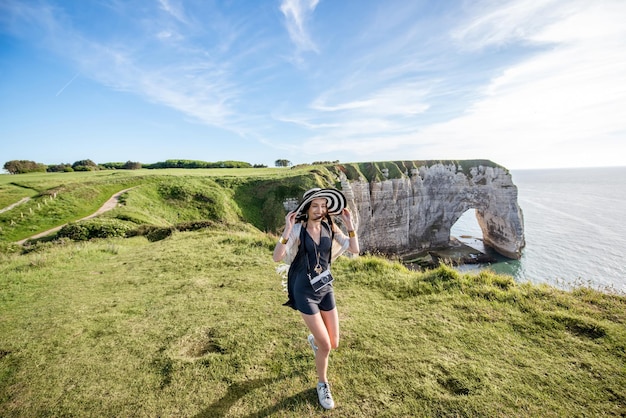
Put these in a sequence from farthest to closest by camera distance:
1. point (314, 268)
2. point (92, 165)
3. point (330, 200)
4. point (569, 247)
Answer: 1. point (92, 165)
2. point (569, 247)
3. point (330, 200)
4. point (314, 268)

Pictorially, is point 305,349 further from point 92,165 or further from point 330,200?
point 92,165

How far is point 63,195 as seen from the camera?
22391mm

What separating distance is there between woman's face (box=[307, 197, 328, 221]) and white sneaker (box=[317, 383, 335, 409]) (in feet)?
8.59

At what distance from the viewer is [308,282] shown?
3.97 metres

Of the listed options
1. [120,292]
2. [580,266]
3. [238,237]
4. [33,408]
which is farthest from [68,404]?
[580,266]

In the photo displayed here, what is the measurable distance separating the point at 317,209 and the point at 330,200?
49 cm

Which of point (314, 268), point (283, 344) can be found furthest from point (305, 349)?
point (314, 268)

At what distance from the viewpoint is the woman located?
385 cm

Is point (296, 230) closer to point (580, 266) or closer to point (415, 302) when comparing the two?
point (415, 302)

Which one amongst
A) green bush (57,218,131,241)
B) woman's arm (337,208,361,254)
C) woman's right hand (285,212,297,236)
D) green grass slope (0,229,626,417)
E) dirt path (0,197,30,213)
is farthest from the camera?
dirt path (0,197,30,213)

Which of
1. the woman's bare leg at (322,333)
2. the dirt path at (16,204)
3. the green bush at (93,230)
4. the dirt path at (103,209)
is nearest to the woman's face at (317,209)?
the woman's bare leg at (322,333)

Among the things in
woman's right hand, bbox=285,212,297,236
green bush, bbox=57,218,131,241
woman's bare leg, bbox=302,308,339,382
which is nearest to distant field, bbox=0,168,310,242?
green bush, bbox=57,218,131,241

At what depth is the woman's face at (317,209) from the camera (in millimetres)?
4184

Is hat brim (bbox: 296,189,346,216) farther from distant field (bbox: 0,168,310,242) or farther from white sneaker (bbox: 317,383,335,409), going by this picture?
distant field (bbox: 0,168,310,242)
